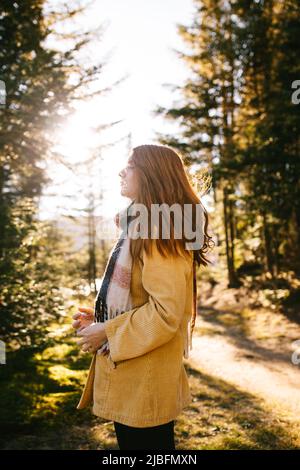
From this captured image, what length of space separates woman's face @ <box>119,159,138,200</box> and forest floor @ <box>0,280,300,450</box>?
3.66m

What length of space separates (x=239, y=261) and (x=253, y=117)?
6.29m

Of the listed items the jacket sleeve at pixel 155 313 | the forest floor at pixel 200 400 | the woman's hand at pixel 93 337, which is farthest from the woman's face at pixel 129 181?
Answer: the forest floor at pixel 200 400

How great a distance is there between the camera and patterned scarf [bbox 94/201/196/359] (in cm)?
222

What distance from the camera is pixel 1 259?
6148 mm

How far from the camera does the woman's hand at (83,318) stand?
8.27 ft

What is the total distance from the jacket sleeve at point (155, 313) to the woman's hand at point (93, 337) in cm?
9

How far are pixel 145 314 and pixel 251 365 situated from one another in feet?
23.7

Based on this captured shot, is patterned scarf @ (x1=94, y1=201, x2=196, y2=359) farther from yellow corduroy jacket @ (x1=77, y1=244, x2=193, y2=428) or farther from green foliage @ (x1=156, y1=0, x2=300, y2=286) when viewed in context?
green foliage @ (x1=156, y1=0, x2=300, y2=286)

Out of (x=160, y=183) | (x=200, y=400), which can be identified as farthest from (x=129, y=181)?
(x=200, y=400)

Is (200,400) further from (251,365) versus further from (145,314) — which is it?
(145,314)

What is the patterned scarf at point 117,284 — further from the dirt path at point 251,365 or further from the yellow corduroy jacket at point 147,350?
A: the dirt path at point 251,365

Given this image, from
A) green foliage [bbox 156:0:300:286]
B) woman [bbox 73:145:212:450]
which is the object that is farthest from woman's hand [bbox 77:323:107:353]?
green foliage [bbox 156:0:300:286]
